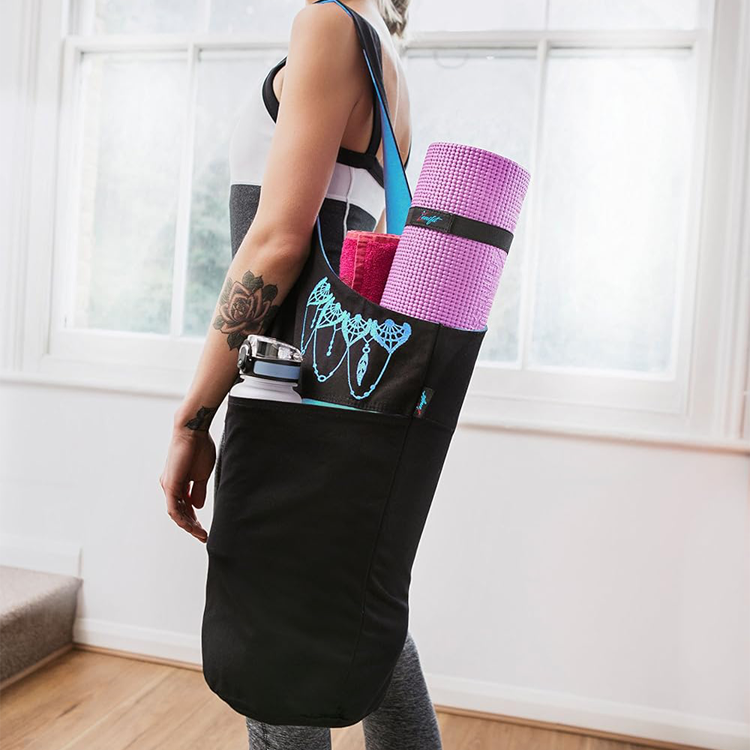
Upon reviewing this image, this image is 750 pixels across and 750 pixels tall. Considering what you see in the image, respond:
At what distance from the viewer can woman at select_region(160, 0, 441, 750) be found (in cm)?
79

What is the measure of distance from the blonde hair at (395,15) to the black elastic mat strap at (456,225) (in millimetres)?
488

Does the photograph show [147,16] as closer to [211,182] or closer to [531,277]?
[211,182]

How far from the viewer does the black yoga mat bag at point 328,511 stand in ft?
2.34

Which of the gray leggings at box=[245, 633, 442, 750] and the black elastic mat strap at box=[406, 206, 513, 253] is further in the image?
the gray leggings at box=[245, 633, 442, 750]

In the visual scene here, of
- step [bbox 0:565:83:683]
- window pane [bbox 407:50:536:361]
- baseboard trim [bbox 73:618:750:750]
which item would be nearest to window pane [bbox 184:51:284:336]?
window pane [bbox 407:50:536:361]

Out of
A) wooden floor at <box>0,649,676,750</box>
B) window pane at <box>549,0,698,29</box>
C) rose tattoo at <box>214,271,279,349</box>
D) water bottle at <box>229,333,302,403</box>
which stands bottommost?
wooden floor at <box>0,649,676,750</box>

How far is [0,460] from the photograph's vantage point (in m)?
2.05

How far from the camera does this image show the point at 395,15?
3.69ft

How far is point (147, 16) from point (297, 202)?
151 centimetres

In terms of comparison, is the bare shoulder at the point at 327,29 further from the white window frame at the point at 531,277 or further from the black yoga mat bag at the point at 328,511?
the white window frame at the point at 531,277

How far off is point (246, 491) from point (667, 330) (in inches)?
52.1

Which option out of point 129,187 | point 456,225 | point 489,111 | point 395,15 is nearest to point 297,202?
point 456,225

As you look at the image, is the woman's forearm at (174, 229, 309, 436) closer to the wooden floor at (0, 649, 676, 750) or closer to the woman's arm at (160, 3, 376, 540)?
the woman's arm at (160, 3, 376, 540)

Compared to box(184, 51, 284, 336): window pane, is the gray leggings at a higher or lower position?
lower
